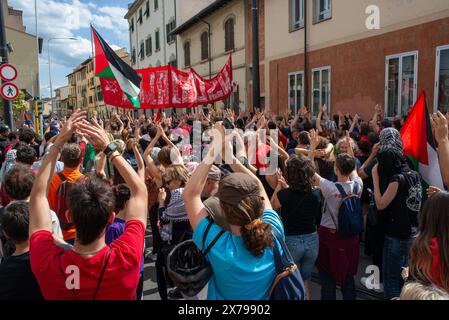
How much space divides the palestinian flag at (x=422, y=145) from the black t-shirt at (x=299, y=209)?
4.46 feet

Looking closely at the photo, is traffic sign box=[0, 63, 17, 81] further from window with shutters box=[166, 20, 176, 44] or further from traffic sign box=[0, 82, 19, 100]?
window with shutters box=[166, 20, 176, 44]

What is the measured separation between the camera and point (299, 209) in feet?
10.7

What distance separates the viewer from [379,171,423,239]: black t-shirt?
3359mm

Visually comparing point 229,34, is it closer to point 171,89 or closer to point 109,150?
point 171,89

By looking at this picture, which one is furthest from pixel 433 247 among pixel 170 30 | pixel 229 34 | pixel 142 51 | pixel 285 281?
pixel 142 51

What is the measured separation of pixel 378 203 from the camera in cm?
348

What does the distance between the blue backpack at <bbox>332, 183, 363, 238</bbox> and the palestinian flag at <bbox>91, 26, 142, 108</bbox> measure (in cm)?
463

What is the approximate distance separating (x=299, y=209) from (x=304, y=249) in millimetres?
376

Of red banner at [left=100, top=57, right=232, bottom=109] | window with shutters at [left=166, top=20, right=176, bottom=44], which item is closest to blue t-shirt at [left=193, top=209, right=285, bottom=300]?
red banner at [left=100, top=57, right=232, bottom=109]

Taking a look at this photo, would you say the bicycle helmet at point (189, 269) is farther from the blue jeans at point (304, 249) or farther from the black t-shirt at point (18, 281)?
the blue jeans at point (304, 249)

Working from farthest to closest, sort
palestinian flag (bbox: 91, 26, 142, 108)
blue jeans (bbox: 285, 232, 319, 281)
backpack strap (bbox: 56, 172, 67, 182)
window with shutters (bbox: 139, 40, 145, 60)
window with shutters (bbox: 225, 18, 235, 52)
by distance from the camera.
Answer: window with shutters (bbox: 139, 40, 145, 60) → window with shutters (bbox: 225, 18, 235, 52) → palestinian flag (bbox: 91, 26, 142, 108) → backpack strap (bbox: 56, 172, 67, 182) → blue jeans (bbox: 285, 232, 319, 281)

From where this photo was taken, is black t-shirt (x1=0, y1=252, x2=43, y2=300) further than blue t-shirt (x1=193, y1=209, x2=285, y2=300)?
Yes

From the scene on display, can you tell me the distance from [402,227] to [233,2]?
17548 millimetres

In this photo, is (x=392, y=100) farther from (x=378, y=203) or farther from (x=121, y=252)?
(x=121, y=252)
